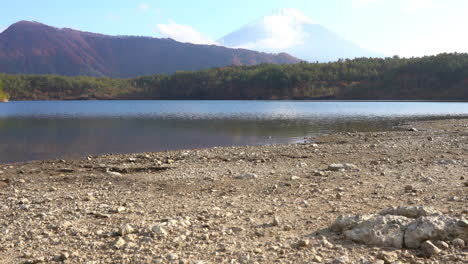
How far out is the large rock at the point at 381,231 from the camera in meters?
6.16

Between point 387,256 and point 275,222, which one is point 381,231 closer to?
point 387,256

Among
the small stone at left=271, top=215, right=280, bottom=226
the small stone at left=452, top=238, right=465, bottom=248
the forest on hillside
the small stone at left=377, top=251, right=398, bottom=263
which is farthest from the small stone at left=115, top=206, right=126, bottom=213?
the forest on hillside

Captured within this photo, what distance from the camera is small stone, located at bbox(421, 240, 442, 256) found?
5.81m

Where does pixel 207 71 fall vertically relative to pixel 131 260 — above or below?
above

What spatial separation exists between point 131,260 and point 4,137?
29.9 metres

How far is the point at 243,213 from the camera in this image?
8.43m

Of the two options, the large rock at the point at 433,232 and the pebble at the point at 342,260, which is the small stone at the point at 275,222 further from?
the large rock at the point at 433,232

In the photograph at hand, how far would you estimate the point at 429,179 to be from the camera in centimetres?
1106

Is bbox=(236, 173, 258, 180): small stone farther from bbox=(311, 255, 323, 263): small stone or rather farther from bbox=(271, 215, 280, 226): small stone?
bbox=(311, 255, 323, 263): small stone

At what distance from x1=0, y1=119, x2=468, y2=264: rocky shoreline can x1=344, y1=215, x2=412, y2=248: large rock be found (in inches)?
0.6

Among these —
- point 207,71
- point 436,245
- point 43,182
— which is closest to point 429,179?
point 436,245

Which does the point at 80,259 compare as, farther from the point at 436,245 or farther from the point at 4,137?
the point at 4,137

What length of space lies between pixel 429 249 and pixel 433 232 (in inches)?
12.6

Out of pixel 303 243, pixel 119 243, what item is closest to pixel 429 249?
pixel 303 243
